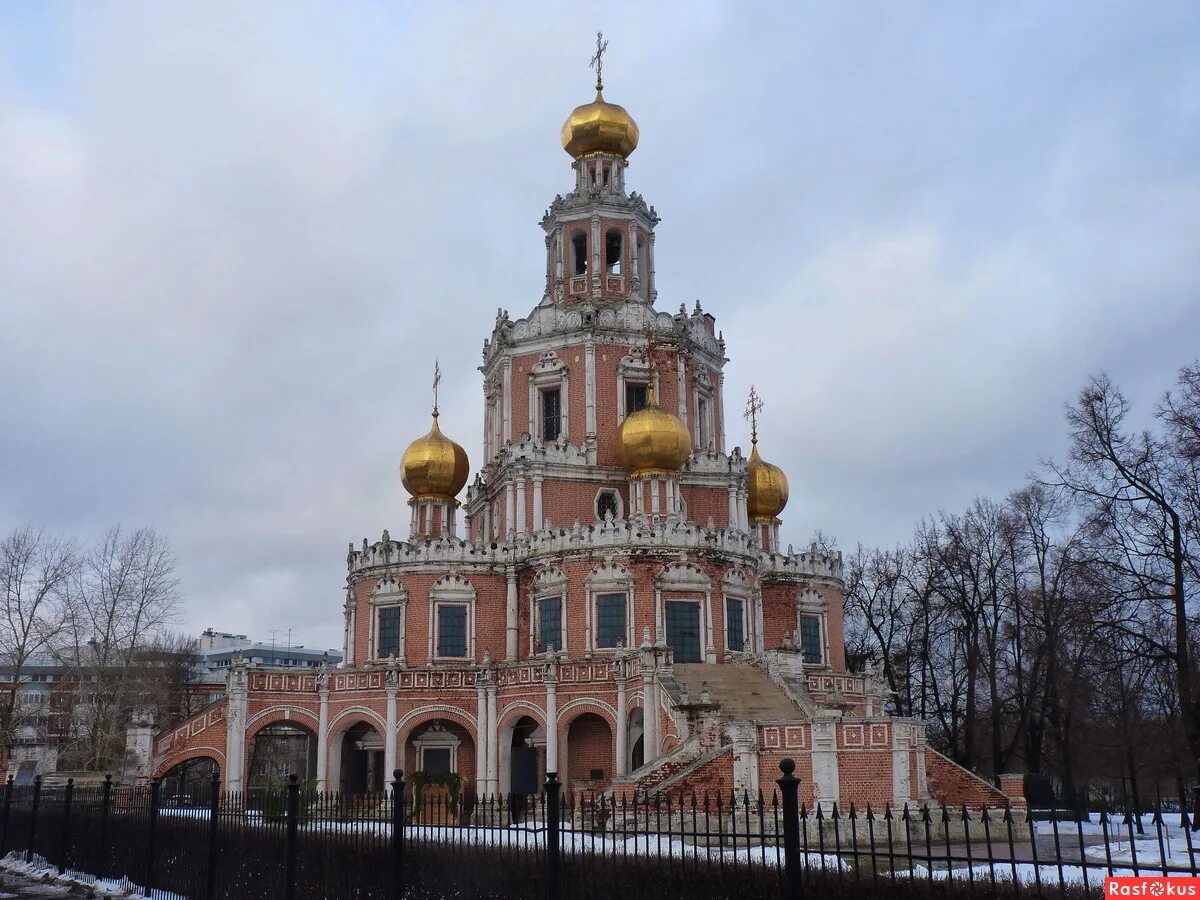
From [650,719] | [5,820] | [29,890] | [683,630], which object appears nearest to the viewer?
[29,890]

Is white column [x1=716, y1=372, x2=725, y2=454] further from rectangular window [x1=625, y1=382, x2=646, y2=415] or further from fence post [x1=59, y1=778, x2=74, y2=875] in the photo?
fence post [x1=59, y1=778, x2=74, y2=875]

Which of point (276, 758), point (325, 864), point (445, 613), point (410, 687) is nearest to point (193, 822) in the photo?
point (325, 864)

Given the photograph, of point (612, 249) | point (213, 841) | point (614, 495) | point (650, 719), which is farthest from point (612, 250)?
point (213, 841)

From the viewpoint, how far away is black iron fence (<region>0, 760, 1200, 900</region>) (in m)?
8.80

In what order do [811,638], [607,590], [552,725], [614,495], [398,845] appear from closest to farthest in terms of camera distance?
[398,845], [552,725], [607,590], [614,495], [811,638]

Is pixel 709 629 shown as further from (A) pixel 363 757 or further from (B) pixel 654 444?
(A) pixel 363 757

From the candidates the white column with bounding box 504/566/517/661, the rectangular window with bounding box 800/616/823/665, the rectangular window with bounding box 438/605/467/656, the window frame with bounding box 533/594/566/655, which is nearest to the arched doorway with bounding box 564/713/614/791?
the window frame with bounding box 533/594/566/655

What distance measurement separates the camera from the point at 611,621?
36.5 metres

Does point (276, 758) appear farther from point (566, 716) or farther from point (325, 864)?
point (325, 864)

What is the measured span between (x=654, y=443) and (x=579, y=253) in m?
11.6

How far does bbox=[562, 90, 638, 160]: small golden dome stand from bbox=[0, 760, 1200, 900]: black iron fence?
31.1 m

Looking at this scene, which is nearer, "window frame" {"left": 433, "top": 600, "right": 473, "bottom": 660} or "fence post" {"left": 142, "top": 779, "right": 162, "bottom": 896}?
"fence post" {"left": 142, "top": 779, "right": 162, "bottom": 896}

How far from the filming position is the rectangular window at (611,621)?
120ft

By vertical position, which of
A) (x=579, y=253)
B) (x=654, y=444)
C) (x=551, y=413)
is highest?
(x=579, y=253)
